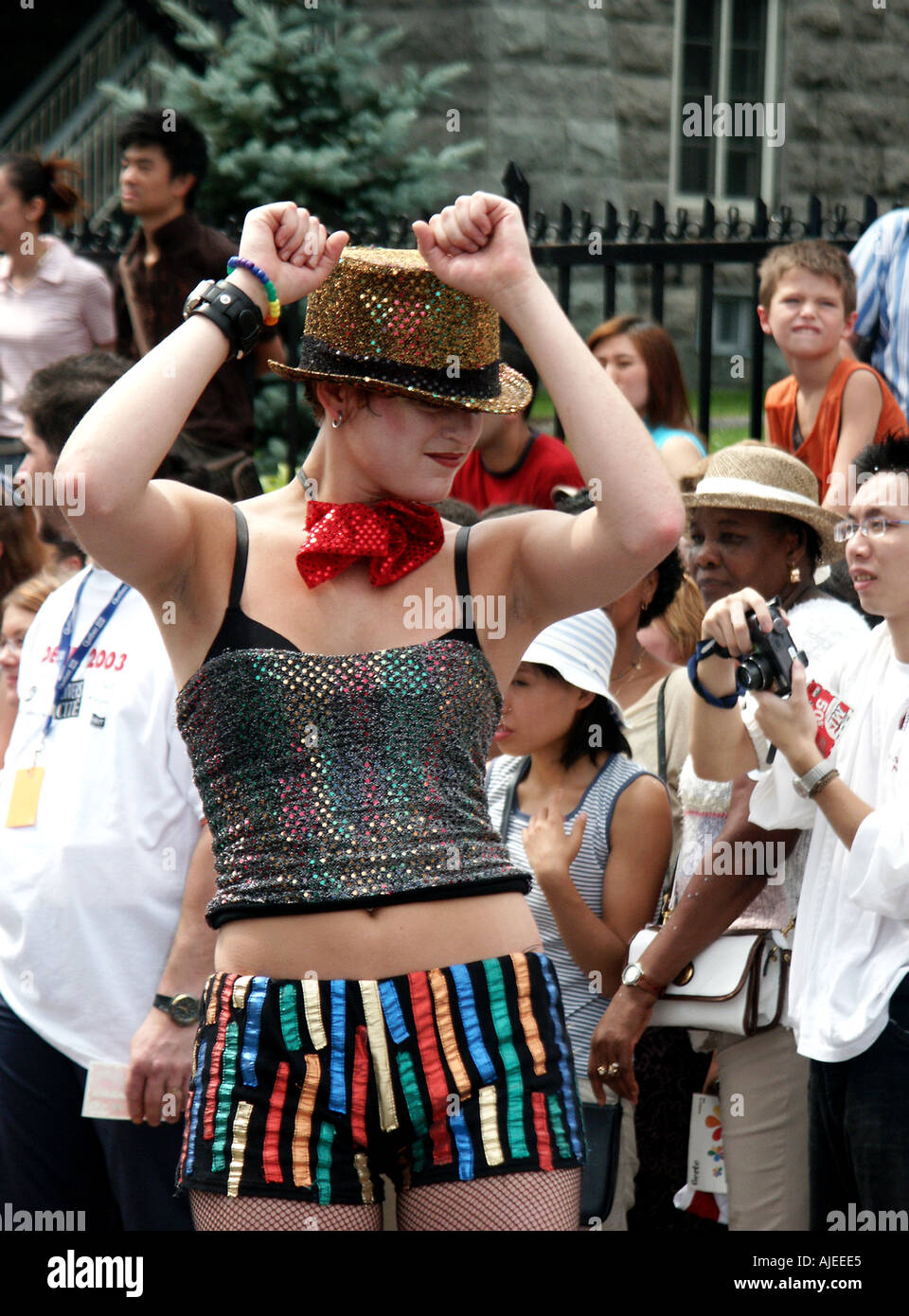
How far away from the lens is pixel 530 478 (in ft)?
19.8

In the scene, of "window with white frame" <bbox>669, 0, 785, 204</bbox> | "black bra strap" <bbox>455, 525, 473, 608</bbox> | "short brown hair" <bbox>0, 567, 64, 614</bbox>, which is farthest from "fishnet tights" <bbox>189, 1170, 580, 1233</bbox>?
"window with white frame" <bbox>669, 0, 785, 204</bbox>

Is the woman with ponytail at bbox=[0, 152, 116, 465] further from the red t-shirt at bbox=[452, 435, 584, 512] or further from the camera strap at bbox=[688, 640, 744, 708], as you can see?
the camera strap at bbox=[688, 640, 744, 708]

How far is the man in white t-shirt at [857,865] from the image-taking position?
3.21m

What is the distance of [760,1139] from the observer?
3725 mm

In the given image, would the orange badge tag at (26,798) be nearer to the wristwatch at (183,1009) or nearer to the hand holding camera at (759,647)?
the wristwatch at (183,1009)

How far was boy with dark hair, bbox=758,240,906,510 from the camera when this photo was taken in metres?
5.58

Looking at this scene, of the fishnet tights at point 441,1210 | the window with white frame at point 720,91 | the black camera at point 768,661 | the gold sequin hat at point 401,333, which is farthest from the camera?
the window with white frame at point 720,91

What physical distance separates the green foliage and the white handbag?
612cm

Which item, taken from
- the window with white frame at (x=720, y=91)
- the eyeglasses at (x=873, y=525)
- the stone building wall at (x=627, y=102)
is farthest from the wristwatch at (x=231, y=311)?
the window with white frame at (x=720, y=91)

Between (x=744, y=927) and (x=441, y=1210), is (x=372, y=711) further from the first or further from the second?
(x=744, y=927)

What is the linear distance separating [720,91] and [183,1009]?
1077 cm

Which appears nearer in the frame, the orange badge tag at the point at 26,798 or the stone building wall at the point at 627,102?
the orange badge tag at the point at 26,798

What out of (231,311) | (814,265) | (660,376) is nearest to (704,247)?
(660,376)

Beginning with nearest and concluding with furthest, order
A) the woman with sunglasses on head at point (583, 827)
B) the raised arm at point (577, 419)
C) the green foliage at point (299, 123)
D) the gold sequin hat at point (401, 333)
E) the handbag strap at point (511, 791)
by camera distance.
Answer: the raised arm at point (577, 419), the gold sequin hat at point (401, 333), the woman with sunglasses on head at point (583, 827), the handbag strap at point (511, 791), the green foliage at point (299, 123)
